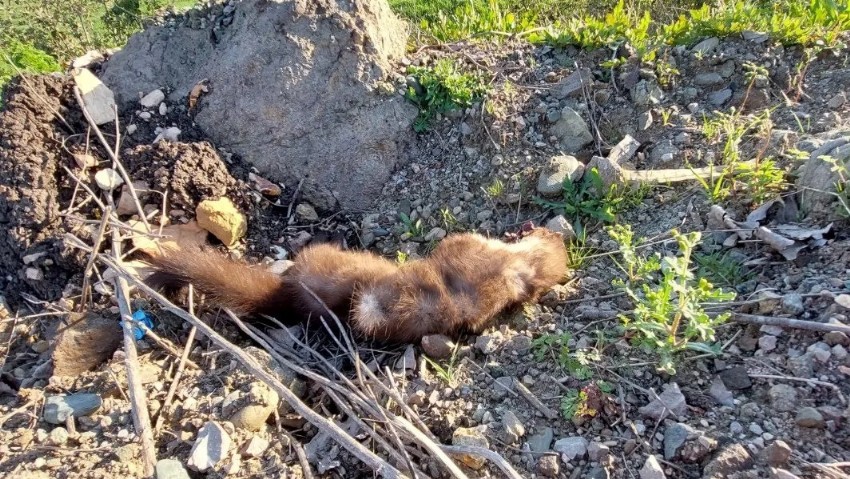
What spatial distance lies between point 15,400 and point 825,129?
419 centimetres

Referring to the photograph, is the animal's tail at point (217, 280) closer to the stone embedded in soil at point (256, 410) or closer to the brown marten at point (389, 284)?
the brown marten at point (389, 284)

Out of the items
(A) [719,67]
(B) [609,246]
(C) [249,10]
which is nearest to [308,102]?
(C) [249,10]

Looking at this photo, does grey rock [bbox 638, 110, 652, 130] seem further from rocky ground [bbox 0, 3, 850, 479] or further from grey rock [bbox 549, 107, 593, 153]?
grey rock [bbox 549, 107, 593, 153]

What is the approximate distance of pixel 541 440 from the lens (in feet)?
7.82

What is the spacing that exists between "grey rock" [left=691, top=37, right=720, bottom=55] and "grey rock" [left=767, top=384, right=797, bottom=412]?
232cm

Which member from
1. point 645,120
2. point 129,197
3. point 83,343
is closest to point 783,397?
point 645,120

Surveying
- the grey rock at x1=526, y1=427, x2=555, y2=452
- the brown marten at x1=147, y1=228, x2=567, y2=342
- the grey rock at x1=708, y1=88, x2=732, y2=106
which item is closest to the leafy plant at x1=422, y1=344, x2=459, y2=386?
the brown marten at x1=147, y1=228, x2=567, y2=342

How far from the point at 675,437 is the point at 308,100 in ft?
9.21

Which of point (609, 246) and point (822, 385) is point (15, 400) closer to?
point (609, 246)

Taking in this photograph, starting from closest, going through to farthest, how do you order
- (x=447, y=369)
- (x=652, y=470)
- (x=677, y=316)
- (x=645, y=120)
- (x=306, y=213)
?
(x=652, y=470) → (x=677, y=316) → (x=447, y=369) → (x=645, y=120) → (x=306, y=213)

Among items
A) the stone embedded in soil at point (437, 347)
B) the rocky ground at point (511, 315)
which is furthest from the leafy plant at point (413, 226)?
the stone embedded in soil at point (437, 347)

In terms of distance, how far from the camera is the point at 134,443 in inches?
96.1

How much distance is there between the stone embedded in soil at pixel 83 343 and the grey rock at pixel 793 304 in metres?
2.99

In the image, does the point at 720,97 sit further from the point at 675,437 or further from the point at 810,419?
the point at 675,437
